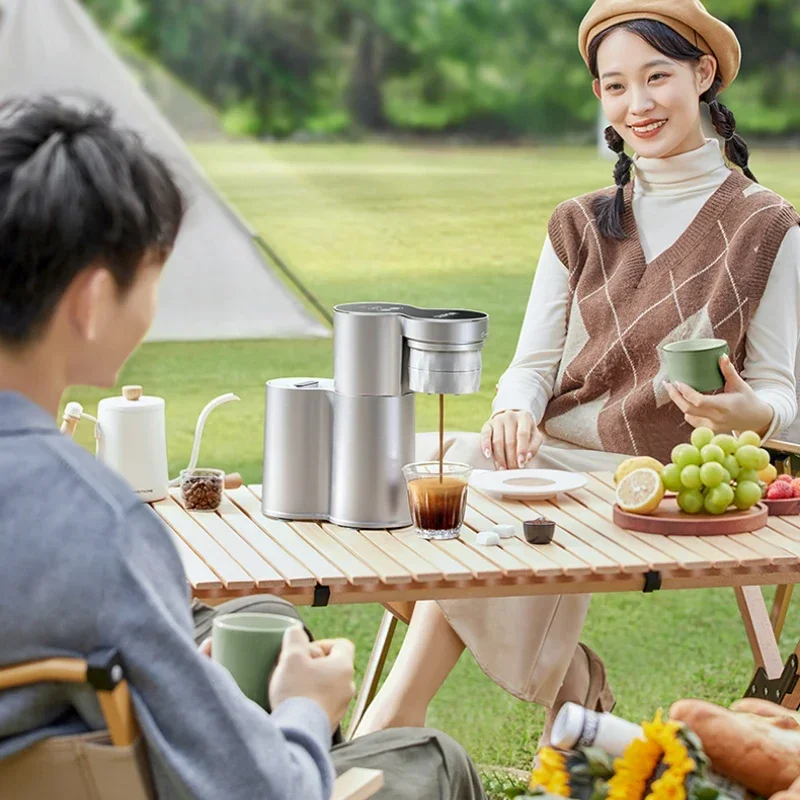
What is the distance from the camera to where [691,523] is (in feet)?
8.18

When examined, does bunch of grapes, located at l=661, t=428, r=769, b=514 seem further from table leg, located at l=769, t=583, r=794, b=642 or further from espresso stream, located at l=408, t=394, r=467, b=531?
table leg, located at l=769, t=583, r=794, b=642

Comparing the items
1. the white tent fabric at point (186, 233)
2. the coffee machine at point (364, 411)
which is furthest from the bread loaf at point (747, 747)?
the white tent fabric at point (186, 233)

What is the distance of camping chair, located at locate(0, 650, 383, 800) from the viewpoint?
4.36 feet

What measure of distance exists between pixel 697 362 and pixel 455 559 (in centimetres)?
60

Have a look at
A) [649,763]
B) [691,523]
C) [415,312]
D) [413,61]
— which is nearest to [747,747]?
[649,763]

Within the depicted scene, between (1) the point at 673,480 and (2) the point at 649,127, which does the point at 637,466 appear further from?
(2) the point at 649,127

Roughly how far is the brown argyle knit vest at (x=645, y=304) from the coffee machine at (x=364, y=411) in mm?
752

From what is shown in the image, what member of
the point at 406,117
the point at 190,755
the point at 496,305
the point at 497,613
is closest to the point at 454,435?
the point at 497,613

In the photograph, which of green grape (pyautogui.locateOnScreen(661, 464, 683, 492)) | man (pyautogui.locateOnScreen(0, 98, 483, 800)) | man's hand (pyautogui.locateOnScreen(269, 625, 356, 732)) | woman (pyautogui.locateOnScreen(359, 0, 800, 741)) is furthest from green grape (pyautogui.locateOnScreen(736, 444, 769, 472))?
man (pyautogui.locateOnScreen(0, 98, 483, 800))

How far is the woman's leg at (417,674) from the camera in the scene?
2725 millimetres

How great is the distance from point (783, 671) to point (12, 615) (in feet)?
7.13

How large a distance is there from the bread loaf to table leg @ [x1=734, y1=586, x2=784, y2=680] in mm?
1451

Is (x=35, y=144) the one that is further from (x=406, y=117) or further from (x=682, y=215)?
(x=406, y=117)

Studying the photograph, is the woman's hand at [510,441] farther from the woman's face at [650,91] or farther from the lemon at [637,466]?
the woman's face at [650,91]
